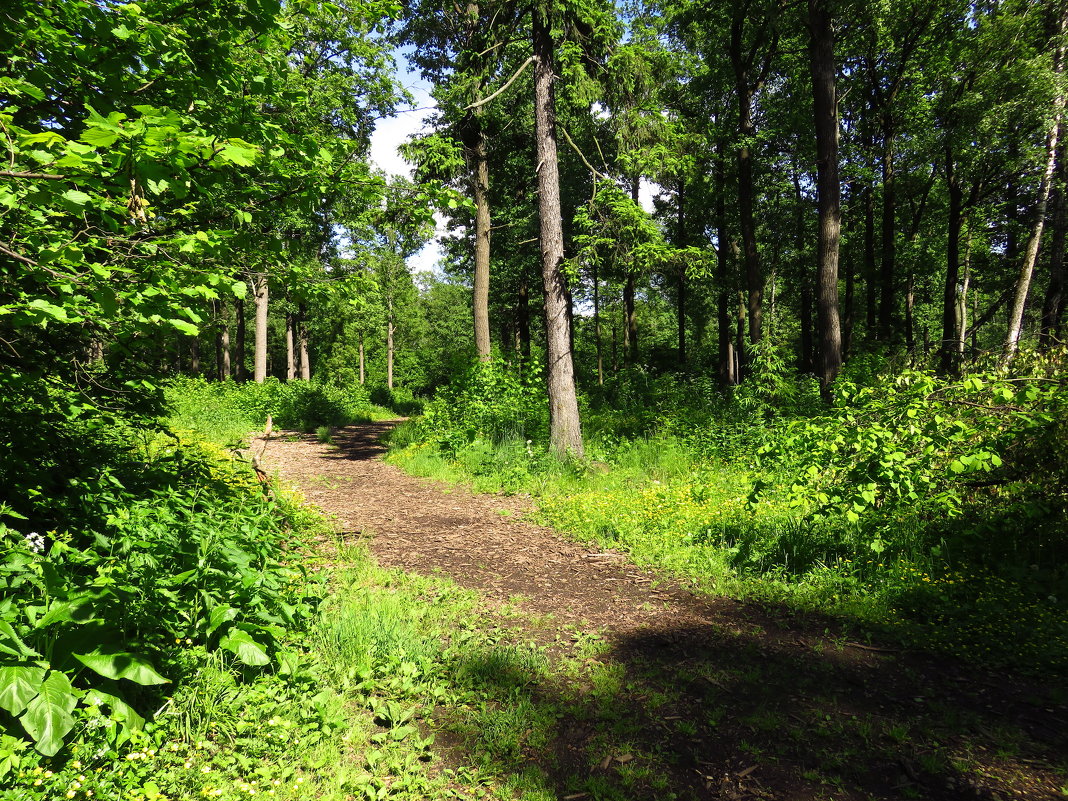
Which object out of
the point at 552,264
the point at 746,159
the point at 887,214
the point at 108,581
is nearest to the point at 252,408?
the point at 552,264

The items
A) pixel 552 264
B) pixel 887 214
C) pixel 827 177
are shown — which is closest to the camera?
pixel 552 264

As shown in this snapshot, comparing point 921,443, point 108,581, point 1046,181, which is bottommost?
point 108,581

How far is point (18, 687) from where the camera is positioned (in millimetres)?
2111

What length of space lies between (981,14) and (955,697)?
17.9 metres

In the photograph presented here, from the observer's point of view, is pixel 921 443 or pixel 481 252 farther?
pixel 481 252

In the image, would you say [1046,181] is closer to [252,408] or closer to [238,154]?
[238,154]

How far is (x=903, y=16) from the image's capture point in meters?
13.5

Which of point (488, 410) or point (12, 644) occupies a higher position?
point (488, 410)

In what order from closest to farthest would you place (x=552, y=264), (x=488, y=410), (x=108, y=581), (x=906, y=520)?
(x=108, y=581) → (x=906, y=520) → (x=552, y=264) → (x=488, y=410)

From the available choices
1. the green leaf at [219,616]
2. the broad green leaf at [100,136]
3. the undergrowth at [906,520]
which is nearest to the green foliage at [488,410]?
the undergrowth at [906,520]

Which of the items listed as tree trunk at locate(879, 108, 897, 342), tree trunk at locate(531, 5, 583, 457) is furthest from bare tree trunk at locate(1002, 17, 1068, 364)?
tree trunk at locate(531, 5, 583, 457)

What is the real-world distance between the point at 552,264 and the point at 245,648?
746 centimetres

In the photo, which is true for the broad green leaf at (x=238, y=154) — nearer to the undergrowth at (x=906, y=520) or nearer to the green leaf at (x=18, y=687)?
the green leaf at (x=18, y=687)

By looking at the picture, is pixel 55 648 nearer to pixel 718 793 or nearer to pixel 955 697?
pixel 718 793
